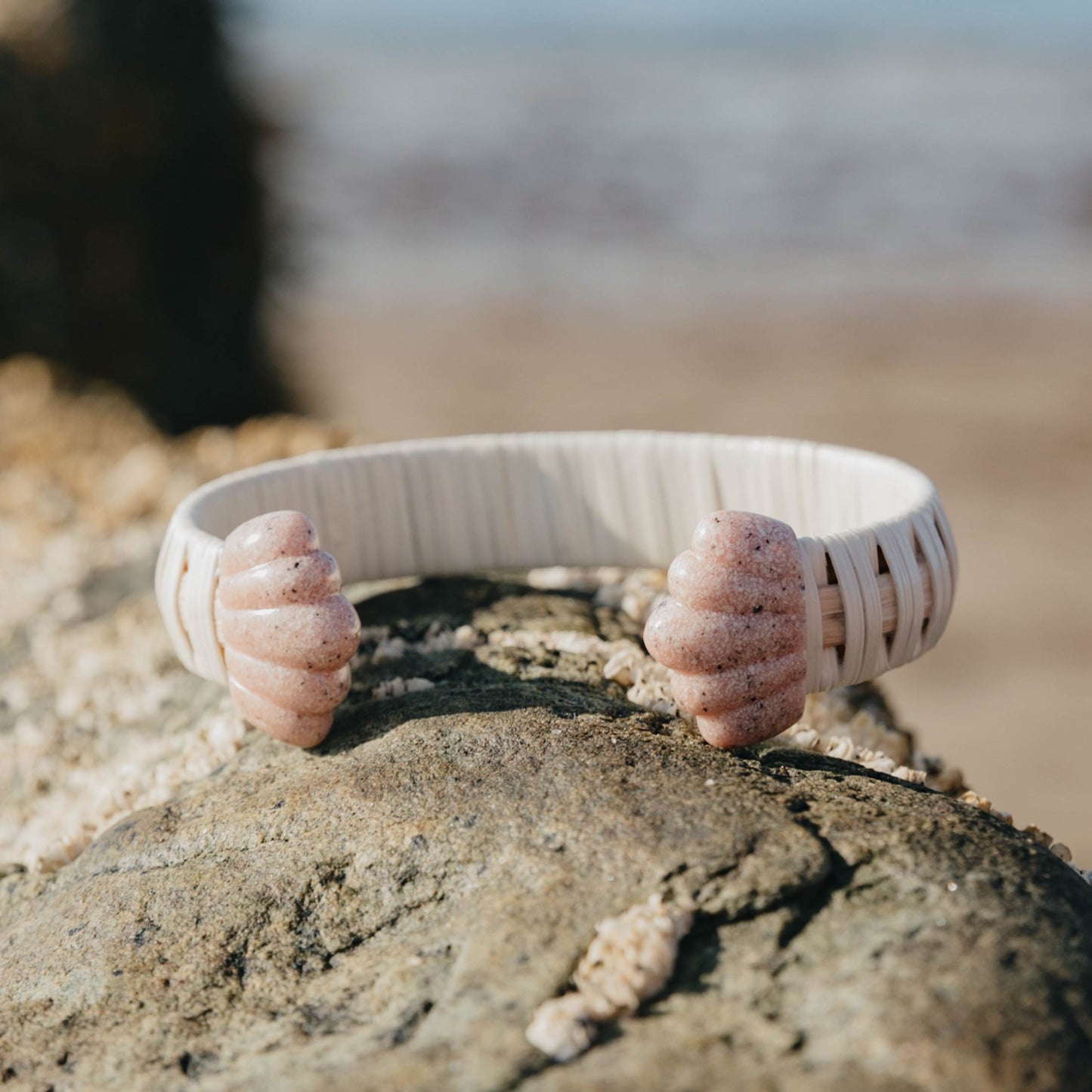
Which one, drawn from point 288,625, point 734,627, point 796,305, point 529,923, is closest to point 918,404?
point 796,305

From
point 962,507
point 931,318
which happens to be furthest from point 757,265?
point 962,507

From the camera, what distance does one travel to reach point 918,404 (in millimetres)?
8852

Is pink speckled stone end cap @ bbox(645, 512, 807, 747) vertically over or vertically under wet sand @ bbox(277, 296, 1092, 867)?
over

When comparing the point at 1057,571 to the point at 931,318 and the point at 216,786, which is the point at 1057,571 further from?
the point at 216,786

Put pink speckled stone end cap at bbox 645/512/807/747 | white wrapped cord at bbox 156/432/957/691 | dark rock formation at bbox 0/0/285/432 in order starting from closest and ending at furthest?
pink speckled stone end cap at bbox 645/512/807/747, white wrapped cord at bbox 156/432/957/691, dark rock formation at bbox 0/0/285/432

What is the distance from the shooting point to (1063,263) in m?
12.1

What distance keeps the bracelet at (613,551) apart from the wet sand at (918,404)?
115 inches

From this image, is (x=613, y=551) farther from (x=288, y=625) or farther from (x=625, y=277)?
(x=625, y=277)

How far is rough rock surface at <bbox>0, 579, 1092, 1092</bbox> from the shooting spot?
105 cm

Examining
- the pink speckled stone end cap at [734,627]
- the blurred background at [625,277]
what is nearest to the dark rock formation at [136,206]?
the blurred background at [625,277]

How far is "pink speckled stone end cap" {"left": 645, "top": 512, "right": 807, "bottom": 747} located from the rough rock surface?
64 mm

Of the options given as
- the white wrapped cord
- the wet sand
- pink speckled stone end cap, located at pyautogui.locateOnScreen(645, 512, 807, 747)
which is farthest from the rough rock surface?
the wet sand

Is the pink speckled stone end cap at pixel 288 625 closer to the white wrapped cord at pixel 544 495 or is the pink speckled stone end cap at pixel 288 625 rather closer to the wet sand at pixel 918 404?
the white wrapped cord at pixel 544 495

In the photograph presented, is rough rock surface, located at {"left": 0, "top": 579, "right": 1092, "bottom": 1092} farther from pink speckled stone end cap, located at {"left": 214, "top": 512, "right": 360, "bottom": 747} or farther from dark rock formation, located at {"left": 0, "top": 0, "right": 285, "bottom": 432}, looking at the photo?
dark rock formation, located at {"left": 0, "top": 0, "right": 285, "bottom": 432}
